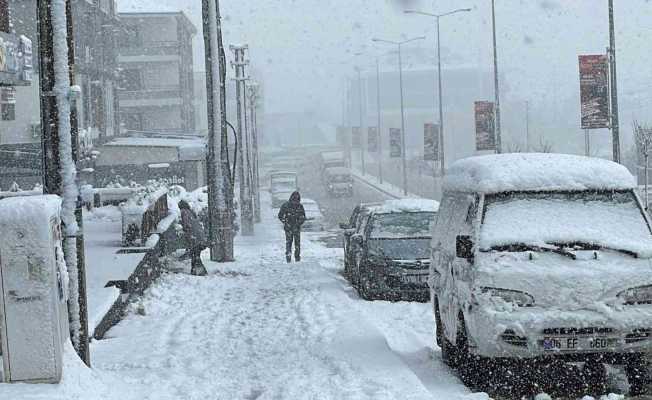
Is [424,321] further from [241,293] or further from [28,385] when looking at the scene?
[28,385]

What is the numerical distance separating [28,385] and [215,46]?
636 inches

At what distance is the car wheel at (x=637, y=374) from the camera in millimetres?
9156

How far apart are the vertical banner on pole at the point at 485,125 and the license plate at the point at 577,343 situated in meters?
35.1

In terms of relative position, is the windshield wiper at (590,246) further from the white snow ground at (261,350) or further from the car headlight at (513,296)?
the white snow ground at (261,350)

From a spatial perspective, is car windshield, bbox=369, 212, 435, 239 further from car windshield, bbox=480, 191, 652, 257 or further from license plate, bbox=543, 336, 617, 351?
license plate, bbox=543, 336, 617, 351

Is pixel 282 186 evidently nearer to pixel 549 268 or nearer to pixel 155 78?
pixel 155 78

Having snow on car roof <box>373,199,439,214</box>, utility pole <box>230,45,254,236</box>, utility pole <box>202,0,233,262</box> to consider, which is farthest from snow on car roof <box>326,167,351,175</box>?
snow on car roof <box>373,199,439,214</box>

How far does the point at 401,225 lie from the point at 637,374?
8781mm

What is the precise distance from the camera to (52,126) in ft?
28.8

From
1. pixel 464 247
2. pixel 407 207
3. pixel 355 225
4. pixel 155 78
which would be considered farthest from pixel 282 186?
pixel 464 247

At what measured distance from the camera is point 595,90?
28.4m

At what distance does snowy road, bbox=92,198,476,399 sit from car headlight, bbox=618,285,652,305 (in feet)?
5.07

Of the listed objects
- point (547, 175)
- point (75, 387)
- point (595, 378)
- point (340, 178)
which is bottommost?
point (340, 178)

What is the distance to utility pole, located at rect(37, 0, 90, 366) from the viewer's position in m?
8.69
